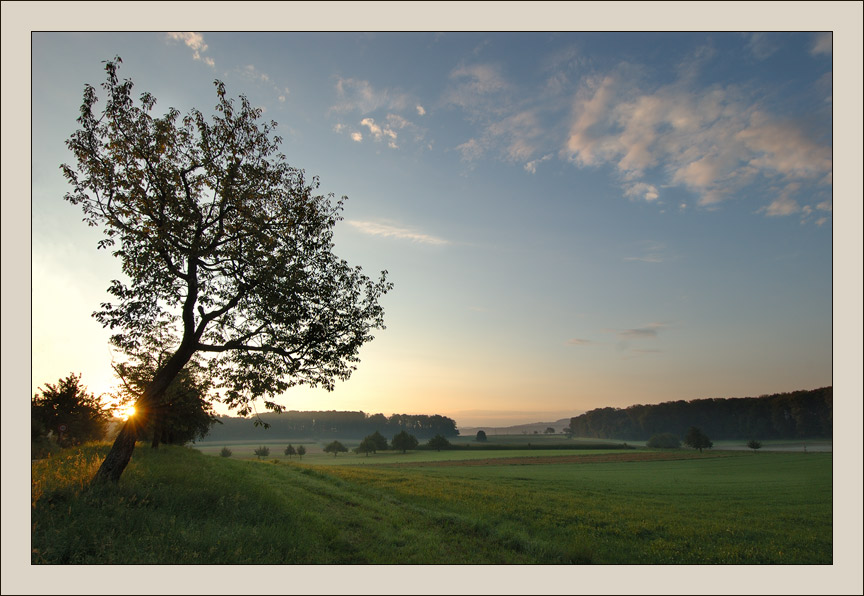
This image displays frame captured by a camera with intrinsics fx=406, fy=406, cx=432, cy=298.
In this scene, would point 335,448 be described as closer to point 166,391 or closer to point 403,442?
point 403,442

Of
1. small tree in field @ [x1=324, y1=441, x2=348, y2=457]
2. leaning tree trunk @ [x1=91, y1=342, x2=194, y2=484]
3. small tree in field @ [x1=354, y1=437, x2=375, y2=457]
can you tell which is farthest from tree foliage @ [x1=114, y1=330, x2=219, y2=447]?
small tree in field @ [x1=324, y1=441, x2=348, y2=457]

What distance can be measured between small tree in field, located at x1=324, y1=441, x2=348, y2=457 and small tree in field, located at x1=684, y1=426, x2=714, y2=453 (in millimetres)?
90229

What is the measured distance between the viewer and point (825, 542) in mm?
18250

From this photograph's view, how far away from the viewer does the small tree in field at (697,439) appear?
105 m

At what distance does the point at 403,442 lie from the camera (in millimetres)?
99312

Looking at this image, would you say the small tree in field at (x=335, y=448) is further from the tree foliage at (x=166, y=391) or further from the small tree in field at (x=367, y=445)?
the tree foliage at (x=166, y=391)

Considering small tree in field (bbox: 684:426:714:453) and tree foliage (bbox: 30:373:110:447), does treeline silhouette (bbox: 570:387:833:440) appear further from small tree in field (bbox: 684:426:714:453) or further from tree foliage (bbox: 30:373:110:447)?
tree foliage (bbox: 30:373:110:447)

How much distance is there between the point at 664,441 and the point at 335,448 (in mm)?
93018

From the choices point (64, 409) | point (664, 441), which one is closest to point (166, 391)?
point (64, 409)

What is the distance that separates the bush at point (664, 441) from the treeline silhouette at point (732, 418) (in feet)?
17.8

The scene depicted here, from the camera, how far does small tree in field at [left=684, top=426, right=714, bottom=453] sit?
345 feet

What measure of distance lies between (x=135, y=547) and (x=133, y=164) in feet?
41.4

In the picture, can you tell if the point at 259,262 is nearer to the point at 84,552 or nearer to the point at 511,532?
the point at 84,552

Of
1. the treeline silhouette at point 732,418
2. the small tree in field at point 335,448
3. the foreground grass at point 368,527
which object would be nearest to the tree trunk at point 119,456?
the foreground grass at point 368,527
